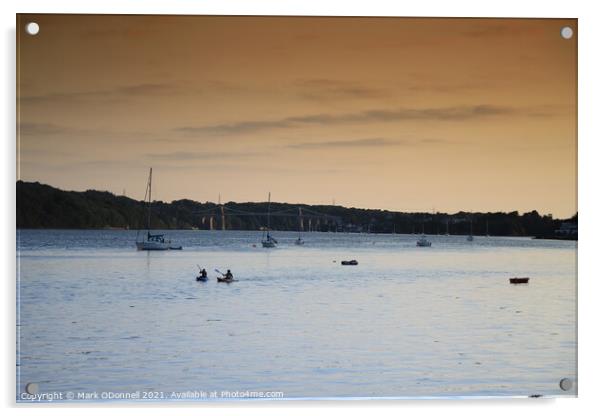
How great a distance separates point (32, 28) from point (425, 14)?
8.02 ft

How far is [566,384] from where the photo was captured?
17.6 ft

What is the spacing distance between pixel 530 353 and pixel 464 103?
1714 millimetres

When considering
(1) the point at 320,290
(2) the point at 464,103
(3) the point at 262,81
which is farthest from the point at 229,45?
(1) the point at 320,290

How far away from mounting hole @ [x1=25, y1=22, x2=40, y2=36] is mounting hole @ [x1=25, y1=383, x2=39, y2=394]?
2.14 m

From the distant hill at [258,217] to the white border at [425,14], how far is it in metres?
0.89

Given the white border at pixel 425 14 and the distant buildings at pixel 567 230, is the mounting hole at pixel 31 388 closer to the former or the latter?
the white border at pixel 425 14

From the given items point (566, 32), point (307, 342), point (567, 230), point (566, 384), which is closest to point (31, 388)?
point (307, 342)

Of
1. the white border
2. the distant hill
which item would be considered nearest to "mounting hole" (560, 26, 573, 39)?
the white border

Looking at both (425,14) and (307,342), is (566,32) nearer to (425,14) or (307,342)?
(425,14)

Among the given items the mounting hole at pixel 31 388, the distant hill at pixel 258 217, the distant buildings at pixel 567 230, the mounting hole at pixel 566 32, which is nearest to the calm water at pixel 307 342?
the mounting hole at pixel 31 388

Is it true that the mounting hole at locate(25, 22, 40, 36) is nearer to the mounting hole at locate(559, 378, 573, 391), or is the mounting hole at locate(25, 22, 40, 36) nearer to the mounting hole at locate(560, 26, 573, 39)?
the mounting hole at locate(560, 26, 573, 39)

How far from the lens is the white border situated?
5145 millimetres

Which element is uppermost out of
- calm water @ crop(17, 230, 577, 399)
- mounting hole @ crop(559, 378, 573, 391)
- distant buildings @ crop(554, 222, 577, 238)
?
distant buildings @ crop(554, 222, 577, 238)
